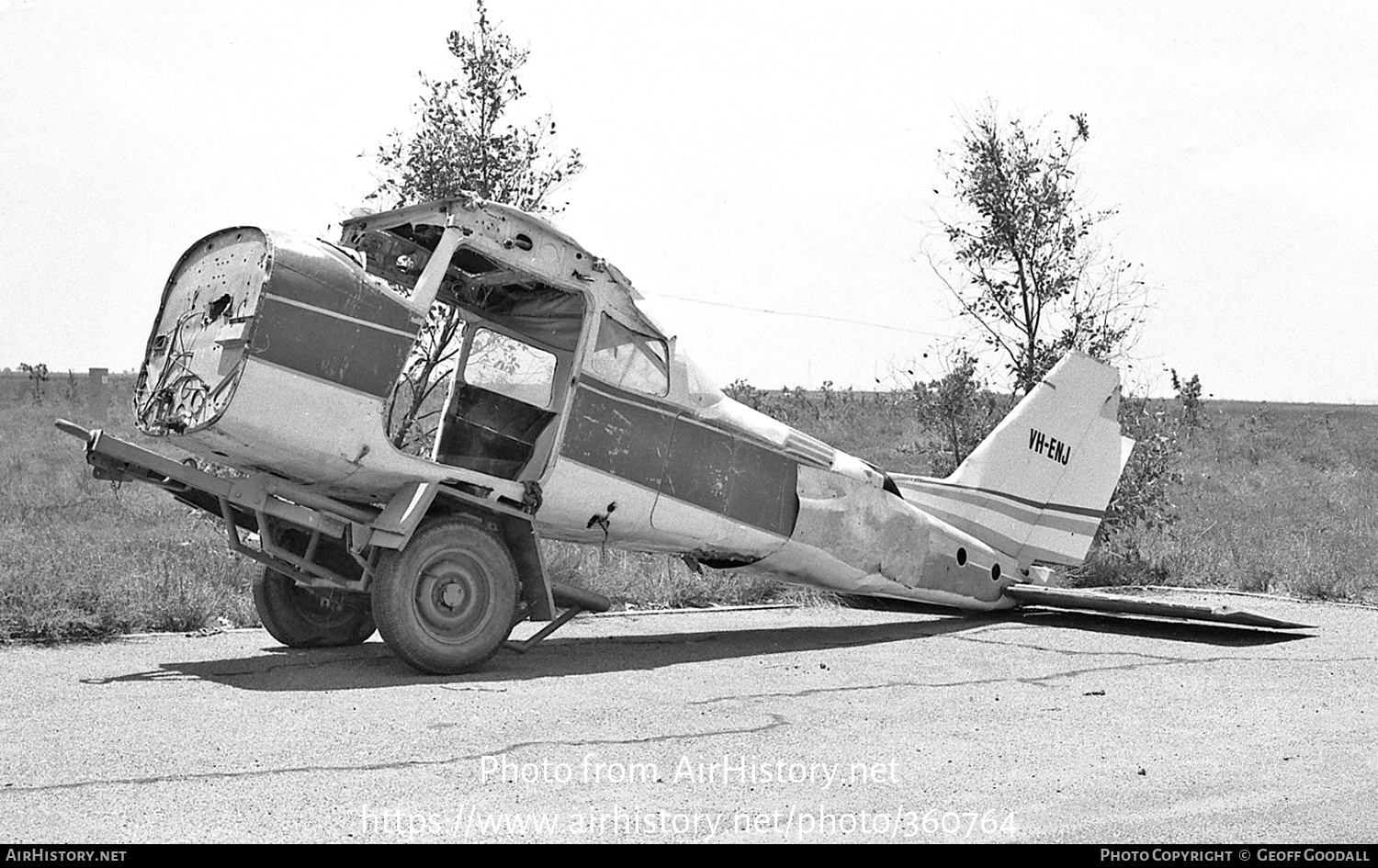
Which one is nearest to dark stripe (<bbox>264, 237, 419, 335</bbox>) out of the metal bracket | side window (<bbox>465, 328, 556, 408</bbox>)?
side window (<bbox>465, 328, 556, 408</bbox>)

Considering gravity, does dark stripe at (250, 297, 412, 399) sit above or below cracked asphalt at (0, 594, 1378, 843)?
above

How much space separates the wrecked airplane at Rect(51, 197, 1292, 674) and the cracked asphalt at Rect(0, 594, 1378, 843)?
1.87 ft

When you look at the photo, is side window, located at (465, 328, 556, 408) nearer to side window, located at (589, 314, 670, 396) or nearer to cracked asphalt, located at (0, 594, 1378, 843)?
side window, located at (589, 314, 670, 396)

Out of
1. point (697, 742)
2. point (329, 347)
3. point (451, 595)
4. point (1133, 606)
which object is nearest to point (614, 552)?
point (1133, 606)

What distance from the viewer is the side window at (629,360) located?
919cm

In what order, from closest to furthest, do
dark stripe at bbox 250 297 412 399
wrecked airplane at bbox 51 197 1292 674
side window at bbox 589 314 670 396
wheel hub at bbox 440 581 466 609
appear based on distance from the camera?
dark stripe at bbox 250 297 412 399
wrecked airplane at bbox 51 197 1292 674
wheel hub at bbox 440 581 466 609
side window at bbox 589 314 670 396

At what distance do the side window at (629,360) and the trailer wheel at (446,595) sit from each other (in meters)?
1.37

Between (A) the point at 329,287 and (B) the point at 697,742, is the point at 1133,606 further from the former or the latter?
(A) the point at 329,287

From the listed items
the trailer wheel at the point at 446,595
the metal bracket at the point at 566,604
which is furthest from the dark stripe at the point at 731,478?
the trailer wheel at the point at 446,595

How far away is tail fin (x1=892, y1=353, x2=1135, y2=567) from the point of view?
39.4 feet

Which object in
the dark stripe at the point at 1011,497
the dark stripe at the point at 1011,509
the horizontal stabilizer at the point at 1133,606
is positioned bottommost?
the horizontal stabilizer at the point at 1133,606

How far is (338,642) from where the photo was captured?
31.3 feet

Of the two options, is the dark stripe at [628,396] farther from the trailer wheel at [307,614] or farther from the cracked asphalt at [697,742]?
the trailer wheel at [307,614]
